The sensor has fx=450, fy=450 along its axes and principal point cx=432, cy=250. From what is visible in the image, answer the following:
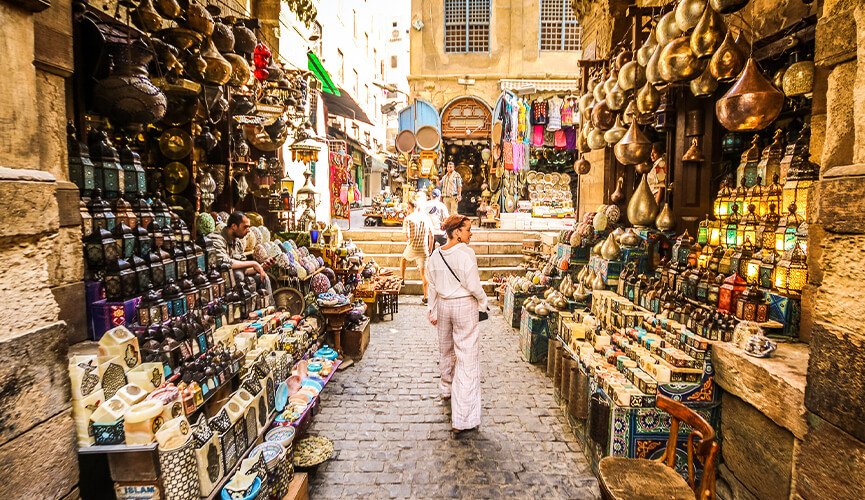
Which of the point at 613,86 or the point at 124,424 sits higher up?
the point at 613,86

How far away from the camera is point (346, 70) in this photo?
765 inches

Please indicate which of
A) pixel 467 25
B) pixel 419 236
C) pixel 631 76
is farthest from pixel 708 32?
pixel 467 25

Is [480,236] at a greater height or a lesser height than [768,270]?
lesser

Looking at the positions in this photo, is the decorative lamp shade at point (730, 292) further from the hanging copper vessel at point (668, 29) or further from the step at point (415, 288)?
the step at point (415, 288)

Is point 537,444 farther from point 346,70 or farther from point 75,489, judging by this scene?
point 346,70

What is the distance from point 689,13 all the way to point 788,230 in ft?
5.56

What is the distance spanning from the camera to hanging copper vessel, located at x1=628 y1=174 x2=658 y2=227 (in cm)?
471

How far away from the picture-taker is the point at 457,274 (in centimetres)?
412

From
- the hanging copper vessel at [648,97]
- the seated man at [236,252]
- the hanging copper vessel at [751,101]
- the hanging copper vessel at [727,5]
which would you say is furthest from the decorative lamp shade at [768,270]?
the seated man at [236,252]

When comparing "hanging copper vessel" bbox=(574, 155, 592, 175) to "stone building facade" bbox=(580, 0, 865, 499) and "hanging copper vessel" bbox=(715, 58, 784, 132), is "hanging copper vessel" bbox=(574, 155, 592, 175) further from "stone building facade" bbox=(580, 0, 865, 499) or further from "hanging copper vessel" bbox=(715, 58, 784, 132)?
"hanging copper vessel" bbox=(715, 58, 784, 132)

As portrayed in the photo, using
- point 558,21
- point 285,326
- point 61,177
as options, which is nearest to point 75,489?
point 61,177

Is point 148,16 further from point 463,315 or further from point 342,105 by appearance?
point 342,105

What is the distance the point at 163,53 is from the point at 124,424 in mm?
3305

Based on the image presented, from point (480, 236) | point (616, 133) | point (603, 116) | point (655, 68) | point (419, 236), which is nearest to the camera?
point (655, 68)
